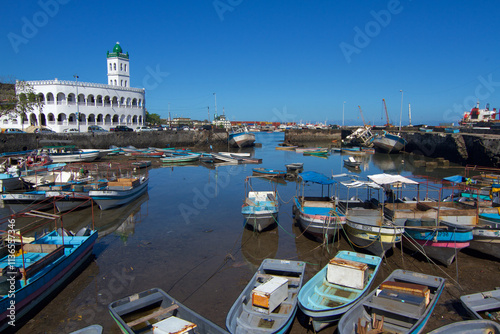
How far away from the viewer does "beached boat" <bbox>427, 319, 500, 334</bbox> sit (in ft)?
21.4

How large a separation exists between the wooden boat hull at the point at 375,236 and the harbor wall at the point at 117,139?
34.7 meters

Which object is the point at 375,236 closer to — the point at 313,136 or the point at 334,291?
the point at 334,291

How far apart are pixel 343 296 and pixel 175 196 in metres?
16.3

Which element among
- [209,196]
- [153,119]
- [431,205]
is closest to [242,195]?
[209,196]

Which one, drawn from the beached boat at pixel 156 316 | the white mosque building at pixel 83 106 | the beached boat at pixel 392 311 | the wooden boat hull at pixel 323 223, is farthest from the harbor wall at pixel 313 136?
the beached boat at pixel 156 316

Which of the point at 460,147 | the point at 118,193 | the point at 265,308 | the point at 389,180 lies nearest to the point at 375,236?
the point at 389,180

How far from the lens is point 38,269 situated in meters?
8.92

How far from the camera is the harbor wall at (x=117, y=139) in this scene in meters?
38.6

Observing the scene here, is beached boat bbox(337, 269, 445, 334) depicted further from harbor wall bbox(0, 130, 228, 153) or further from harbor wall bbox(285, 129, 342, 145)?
harbor wall bbox(285, 129, 342, 145)

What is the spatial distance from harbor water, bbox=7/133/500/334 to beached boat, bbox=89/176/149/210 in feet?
1.77

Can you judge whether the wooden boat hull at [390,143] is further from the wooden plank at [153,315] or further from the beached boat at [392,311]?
the wooden plank at [153,315]

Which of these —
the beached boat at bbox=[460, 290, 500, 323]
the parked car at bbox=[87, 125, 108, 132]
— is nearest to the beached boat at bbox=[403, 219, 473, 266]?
the beached boat at bbox=[460, 290, 500, 323]

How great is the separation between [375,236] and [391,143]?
45708 mm

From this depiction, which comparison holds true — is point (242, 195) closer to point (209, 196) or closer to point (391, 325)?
point (209, 196)
